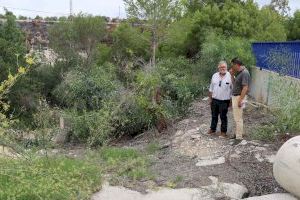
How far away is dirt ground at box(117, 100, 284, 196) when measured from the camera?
25.5 ft

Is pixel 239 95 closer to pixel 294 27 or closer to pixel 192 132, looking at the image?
pixel 192 132

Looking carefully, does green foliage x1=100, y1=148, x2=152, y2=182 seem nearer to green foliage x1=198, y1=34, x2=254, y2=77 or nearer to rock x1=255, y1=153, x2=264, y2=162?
rock x1=255, y1=153, x2=264, y2=162

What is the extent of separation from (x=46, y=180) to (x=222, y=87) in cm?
484

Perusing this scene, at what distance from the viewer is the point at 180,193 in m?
7.32

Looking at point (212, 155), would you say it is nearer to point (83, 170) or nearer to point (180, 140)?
point (180, 140)

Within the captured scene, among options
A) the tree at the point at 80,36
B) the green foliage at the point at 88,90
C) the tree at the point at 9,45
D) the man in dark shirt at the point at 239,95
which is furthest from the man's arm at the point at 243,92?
the tree at the point at 80,36

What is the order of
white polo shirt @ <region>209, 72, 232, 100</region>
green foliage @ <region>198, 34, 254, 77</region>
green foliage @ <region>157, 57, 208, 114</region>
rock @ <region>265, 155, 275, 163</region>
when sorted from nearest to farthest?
rock @ <region>265, 155, 275, 163</region>, white polo shirt @ <region>209, 72, 232, 100</region>, green foliage @ <region>157, 57, 208, 114</region>, green foliage @ <region>198, 34, 254, 77</region>

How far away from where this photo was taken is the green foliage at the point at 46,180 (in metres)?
5.79

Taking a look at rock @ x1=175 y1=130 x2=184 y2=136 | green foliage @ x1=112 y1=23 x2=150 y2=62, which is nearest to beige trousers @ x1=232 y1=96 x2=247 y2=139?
rock @ x1=175 y1=130 x2=184 y2=136

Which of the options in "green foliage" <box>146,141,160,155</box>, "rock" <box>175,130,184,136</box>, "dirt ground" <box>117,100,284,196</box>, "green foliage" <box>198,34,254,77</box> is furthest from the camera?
"green foliage" <box>198,34,254,77</box>

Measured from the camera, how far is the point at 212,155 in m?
9.23

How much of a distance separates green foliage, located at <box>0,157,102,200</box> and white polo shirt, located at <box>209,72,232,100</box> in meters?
3.39

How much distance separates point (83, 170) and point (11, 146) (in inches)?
42.6

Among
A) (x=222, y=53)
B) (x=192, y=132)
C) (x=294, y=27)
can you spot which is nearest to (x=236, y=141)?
(x=192, y=132)
